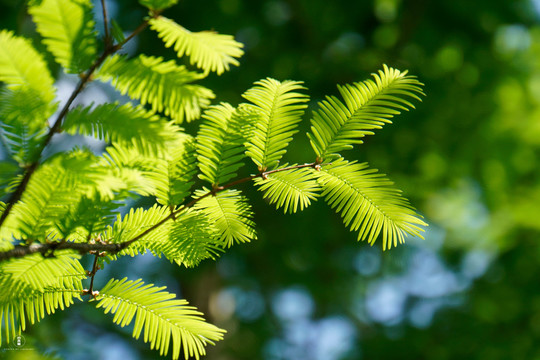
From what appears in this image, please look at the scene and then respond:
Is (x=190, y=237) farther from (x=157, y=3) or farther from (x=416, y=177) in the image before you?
(x=416, y=177)

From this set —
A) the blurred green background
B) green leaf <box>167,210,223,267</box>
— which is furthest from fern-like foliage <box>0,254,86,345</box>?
the blurred green background

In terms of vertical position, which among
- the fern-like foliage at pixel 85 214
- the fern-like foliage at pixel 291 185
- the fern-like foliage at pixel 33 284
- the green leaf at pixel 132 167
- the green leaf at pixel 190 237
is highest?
the fern-like foliage at pixel 291 185

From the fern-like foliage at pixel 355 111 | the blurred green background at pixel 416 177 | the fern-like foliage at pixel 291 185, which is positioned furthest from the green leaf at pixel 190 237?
the blurred green background at pixel 416 177

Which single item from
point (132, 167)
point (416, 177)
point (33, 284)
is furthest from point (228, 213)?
point (416, 177)

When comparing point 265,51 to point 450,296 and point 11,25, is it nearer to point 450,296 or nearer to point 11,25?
point 11,25

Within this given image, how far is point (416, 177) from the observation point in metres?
3.05

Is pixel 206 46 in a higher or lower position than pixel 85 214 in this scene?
higher

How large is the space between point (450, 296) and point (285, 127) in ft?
10.6

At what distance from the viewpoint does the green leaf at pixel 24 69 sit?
50 centimetres

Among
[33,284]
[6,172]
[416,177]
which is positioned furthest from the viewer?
[416,177]

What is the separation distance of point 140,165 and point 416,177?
282 cm

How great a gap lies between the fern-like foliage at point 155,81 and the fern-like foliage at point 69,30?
0.03 meters

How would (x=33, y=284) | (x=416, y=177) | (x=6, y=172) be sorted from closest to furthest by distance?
(x=6, y=172) < (x=33, y=284) < (x=416, y=177)

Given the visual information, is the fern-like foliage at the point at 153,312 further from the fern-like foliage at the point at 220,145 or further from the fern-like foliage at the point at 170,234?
the fern-like foliage at the point at 220,145
